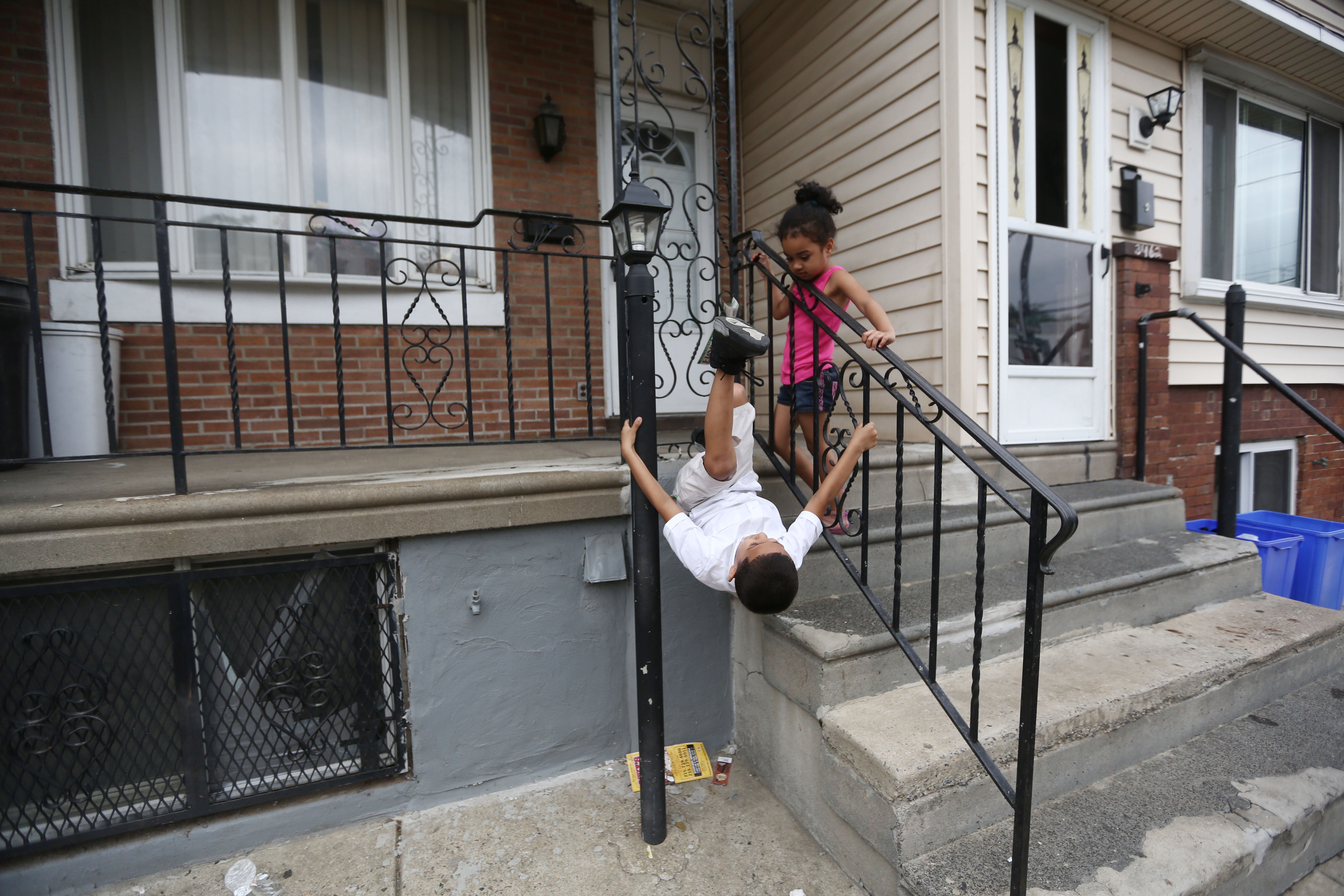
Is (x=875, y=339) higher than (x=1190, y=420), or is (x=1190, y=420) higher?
(x=875, y=339)

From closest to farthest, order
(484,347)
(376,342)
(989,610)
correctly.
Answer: (989,610) < (376,342) < (484,347)

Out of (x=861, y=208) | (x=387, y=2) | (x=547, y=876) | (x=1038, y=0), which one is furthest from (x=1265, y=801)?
(x=387, y=2)

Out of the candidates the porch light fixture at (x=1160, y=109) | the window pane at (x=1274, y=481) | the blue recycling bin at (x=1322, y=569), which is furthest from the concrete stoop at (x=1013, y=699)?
the porch light fixture at (x=1160, y=109)

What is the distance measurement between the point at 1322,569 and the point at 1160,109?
280cm

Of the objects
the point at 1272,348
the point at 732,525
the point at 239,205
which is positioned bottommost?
the point at 732,525

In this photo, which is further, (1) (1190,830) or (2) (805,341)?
(2) (805,341)

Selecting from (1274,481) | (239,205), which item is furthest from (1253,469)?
(239,205)

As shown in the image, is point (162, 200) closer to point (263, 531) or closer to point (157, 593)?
point (263, 531)

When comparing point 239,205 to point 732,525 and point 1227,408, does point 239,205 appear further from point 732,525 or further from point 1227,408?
point 1227,408

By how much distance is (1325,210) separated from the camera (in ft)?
17.0

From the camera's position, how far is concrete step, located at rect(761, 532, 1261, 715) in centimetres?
207

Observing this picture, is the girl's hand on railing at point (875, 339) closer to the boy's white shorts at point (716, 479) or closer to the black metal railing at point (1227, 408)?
the boy's white shorts at point (716, 479)

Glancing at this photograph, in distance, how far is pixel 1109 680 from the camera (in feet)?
7.06

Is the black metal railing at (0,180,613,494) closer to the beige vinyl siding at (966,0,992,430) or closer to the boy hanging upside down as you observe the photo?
the boy hanging upside down
